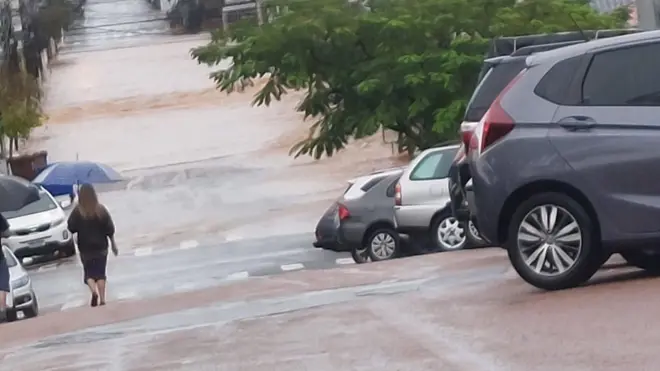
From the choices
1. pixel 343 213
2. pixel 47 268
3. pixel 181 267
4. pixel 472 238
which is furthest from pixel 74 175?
pixel 472 238

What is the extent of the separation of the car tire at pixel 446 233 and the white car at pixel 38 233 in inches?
469

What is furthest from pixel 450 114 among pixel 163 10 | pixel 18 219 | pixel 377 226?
pixel 163 10

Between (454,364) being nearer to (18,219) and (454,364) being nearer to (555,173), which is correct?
(555,173)

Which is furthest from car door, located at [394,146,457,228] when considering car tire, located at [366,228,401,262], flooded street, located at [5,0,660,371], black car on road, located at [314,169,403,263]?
flooded street, located at [5,0,660,371]

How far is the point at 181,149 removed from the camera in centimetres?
5688

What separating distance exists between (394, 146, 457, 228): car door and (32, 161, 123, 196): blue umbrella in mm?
16857

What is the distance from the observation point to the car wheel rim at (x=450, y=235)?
20156 mm

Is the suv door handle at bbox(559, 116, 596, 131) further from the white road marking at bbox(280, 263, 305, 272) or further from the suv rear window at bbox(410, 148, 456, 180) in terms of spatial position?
the white road marking at bbox(280, 263, 305, 272)

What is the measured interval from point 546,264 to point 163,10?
111 m

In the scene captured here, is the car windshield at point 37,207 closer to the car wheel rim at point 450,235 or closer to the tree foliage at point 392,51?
the tree foliage at point 392,51

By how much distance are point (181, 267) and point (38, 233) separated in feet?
16.1

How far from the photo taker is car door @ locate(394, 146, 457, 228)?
20.4 metres

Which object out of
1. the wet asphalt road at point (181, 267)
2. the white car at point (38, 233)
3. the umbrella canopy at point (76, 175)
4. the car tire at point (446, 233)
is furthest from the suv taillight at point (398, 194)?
the umbrella canopy at point (76, 175)

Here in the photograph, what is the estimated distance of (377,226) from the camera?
22344 mm
